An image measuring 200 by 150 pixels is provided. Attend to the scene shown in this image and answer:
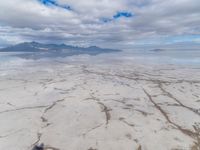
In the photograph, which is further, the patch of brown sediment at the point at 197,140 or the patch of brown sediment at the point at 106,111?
the patch of brown sediment at the point at 106,111

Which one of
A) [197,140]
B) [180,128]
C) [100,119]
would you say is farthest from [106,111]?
[197,140]

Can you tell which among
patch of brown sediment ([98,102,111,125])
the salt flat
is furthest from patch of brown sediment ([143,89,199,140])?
patch of brown sediment ([98,102,111,125])

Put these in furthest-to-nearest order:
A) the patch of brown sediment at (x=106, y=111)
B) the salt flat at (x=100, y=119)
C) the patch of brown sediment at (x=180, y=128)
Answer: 1. the patch of brown sediment at (x=106, y=111)
2. the patch of brown sediment at (x=180, y=128)
3. the salt flat at (x=100, y=119)

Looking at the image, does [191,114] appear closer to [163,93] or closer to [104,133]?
[163,93]

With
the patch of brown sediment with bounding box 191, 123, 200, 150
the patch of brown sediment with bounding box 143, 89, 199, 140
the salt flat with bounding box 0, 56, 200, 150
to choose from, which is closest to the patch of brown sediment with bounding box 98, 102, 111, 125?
the salt flat with bounding box 0, 56, 200, 150

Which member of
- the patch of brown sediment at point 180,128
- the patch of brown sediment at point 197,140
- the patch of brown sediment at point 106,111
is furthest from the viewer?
the patch of brown sediment at point 106,111

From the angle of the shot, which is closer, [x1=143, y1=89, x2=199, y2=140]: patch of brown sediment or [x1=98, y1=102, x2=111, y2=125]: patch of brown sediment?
[x1=143, y1=89, x2=199, y2=140]: patch of brown sediment

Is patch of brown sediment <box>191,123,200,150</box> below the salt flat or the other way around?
the other way around

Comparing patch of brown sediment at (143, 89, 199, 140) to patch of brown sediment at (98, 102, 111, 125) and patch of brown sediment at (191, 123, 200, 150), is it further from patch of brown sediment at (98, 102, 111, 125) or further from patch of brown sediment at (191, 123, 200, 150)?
patch of brown sediment at (98, 102, 111, 125)

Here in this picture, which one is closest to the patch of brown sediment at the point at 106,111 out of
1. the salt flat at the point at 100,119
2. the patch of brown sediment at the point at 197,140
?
the salt flat at the point at 100,119

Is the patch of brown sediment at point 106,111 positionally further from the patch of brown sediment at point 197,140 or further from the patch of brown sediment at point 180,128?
the patch of brown sediment at point 197,140

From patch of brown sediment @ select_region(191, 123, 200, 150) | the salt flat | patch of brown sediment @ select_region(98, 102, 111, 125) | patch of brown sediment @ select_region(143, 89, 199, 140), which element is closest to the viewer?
patch of brown sediment @ select_region(191, 123, 200, 150)

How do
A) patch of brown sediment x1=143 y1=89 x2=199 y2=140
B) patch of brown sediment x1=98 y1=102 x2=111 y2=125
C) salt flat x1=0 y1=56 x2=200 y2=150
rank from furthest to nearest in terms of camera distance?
1. patch of brown sediment x1=98 y1=102 x2=111 y2=125
2. patch of brown sediment x1=143 y1=89 x2=199 y2=140
3. salt flat x1=0 y1=56 x2=200 y2=150
